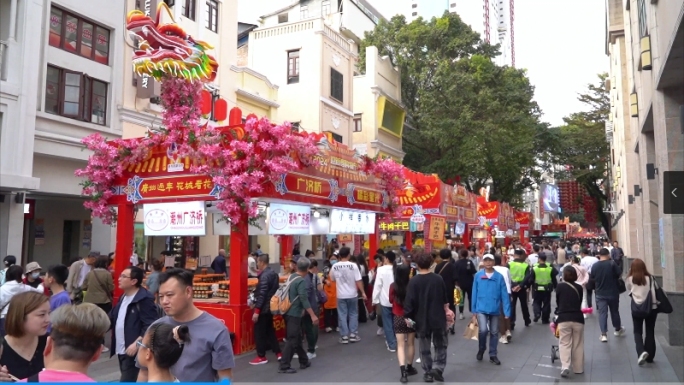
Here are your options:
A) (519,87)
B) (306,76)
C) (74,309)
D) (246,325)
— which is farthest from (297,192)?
(519,87)

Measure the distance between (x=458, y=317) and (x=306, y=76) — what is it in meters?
16.3

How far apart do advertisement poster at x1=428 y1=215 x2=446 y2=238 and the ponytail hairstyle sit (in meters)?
13.7

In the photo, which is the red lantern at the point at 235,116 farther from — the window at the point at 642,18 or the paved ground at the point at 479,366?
the window at the point at 642,18

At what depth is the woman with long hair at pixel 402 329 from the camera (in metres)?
7.78

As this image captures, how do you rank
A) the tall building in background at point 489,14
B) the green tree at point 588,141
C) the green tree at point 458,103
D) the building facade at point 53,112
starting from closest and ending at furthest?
the building facade at point 53,112
the green tree at point 458,103
the green tree at point 588,141
the tall building in background at point 489,14

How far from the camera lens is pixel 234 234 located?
969 cm

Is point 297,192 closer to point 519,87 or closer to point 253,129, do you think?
point 253,129

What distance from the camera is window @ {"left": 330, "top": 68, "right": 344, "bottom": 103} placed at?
27.8 m

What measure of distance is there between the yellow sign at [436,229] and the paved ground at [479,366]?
5.89 m

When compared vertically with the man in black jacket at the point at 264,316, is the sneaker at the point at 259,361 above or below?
below

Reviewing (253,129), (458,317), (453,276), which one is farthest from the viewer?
(458,317)

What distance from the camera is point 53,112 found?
52.2 ft

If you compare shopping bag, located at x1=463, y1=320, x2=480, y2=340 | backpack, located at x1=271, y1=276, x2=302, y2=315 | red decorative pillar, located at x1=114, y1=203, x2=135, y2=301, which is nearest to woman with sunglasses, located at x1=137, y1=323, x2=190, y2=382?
backpack, located at x1=271, y1=276, x2=302, y2=315

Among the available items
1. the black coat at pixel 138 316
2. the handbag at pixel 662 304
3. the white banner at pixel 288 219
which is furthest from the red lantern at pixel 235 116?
the handbag at pixel 662 304
